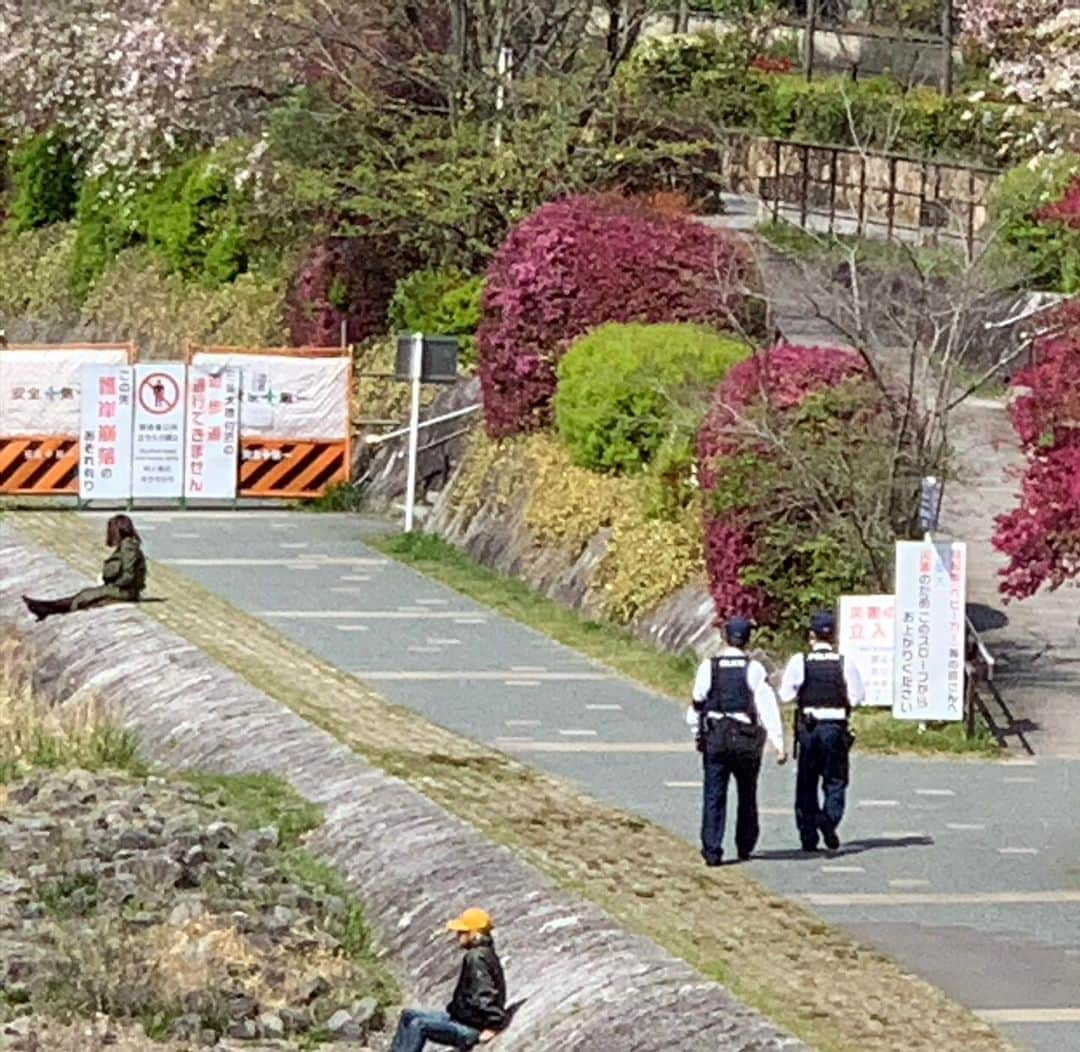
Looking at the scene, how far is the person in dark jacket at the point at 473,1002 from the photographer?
1443 cm

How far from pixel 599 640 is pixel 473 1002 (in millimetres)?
12551

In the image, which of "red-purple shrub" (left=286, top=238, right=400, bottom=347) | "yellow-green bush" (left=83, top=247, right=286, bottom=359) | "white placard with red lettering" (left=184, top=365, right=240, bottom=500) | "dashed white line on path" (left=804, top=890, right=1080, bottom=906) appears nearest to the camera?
"dashed white line on path" (left=804, top=890, right=1080, bottom=906)

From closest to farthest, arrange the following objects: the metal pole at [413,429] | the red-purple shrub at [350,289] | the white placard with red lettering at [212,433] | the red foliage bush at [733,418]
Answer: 1. the red foliage bush at [733,418]
2. the metal pole at [413,429]
3. the white placard with red lettering at [212,433]
4. the red-purple shrub at [350,289]

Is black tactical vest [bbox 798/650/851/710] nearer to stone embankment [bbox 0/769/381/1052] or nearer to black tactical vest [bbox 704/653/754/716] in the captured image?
black tactical vest [bbox 704/653/754/716]

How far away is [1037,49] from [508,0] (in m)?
7.86

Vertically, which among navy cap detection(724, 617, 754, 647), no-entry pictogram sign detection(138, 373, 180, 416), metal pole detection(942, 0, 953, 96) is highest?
metal pole detection(942, 0, 953, 96)

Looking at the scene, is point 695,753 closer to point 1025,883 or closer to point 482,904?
point 1025,883

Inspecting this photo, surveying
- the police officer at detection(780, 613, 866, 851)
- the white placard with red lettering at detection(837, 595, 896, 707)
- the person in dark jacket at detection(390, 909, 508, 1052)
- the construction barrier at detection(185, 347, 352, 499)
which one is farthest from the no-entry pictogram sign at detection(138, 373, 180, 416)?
the person in dark jacket at detection(390, 909, 508, 1052)

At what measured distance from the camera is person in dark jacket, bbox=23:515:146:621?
89.7 ft

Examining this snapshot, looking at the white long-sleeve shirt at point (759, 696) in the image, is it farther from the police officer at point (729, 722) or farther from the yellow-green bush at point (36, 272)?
the yellow-green bush at point (36, 272)

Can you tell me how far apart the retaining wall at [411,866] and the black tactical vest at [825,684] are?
211cm

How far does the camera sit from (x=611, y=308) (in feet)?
103

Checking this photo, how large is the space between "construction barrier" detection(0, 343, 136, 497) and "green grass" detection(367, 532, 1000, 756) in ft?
13.4

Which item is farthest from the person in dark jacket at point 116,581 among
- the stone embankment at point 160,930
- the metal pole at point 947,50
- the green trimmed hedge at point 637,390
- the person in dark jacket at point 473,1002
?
the metal pole at point 947,50
